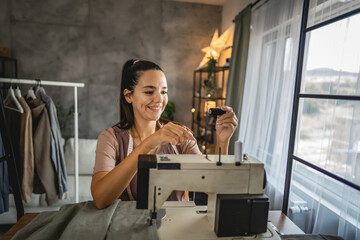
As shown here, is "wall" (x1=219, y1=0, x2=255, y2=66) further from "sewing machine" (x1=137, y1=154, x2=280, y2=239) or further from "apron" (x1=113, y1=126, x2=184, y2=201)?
"sewing machine" (x1=137, y1=154, x2=280, y2=239)

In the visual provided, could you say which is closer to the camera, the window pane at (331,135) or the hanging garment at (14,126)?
the window pane at (331,135)

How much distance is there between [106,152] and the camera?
117cm

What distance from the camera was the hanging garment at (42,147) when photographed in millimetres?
2131

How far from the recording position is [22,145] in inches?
82.6

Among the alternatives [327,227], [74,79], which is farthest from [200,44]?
[327,227]

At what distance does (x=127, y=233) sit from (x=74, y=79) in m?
3.30

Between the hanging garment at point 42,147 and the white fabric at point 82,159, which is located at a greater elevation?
the hanging garment at point 42,147

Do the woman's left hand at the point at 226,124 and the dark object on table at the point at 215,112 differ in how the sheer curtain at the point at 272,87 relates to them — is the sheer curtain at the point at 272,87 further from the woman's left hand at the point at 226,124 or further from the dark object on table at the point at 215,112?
the dark object on table at the point at 215,112

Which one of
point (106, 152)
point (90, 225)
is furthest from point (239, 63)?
point (90, 225)

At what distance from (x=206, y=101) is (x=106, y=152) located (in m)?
2.19

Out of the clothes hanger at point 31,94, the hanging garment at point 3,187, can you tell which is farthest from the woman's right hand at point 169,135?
the clothes hanger at point 31,94

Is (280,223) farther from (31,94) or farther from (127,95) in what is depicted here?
(31,94)

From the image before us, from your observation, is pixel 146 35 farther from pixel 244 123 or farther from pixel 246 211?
pixel 246 211

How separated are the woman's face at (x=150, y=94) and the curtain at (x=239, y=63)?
5.13 feet
